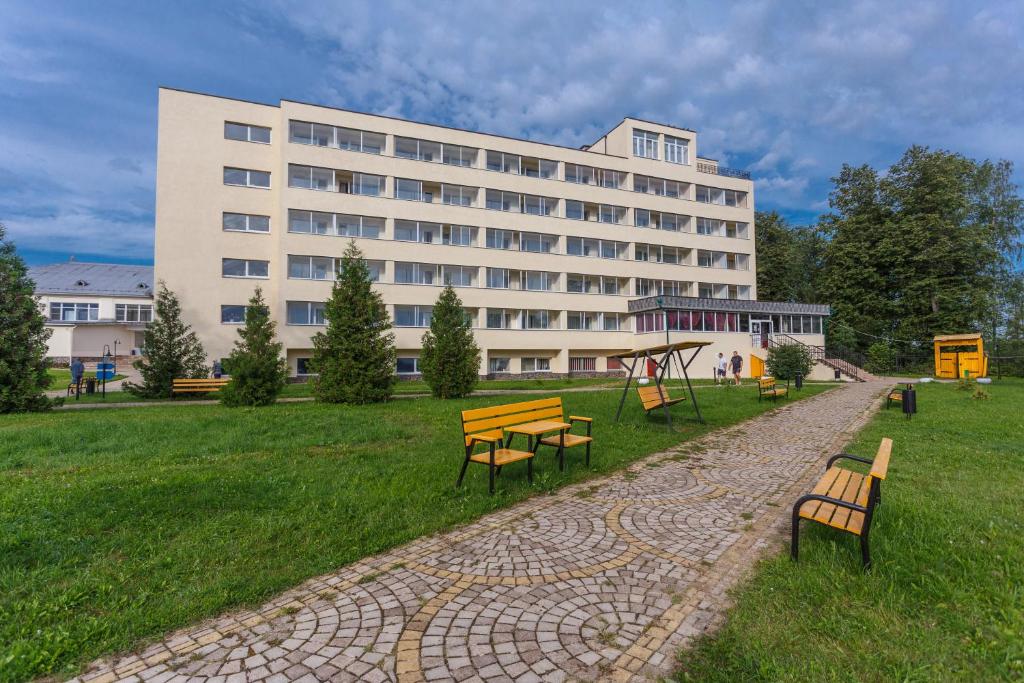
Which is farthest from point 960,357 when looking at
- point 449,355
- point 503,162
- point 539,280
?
point 503,162

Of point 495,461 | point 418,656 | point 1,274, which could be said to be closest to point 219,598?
point 418,656

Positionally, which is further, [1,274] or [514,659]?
[1,274]

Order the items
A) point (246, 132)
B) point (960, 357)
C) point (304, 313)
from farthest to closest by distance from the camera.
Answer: point (246, 132) → point (304, 313) → point (960, 357)

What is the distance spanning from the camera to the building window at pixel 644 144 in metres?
41.4

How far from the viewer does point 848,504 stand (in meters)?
3.82

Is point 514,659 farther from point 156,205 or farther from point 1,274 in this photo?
point 156,205

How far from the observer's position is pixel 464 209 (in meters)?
35.1

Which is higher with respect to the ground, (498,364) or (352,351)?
(352,351)

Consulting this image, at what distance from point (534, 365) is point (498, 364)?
2.74 m

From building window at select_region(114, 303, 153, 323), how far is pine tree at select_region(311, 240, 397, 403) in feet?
151

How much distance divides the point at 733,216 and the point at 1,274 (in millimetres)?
46724

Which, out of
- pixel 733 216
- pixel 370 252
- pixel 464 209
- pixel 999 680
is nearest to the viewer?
pixel 999 680

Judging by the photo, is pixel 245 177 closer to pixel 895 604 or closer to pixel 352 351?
pixel 352 351

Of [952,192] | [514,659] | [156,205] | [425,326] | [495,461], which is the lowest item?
[514,659]
